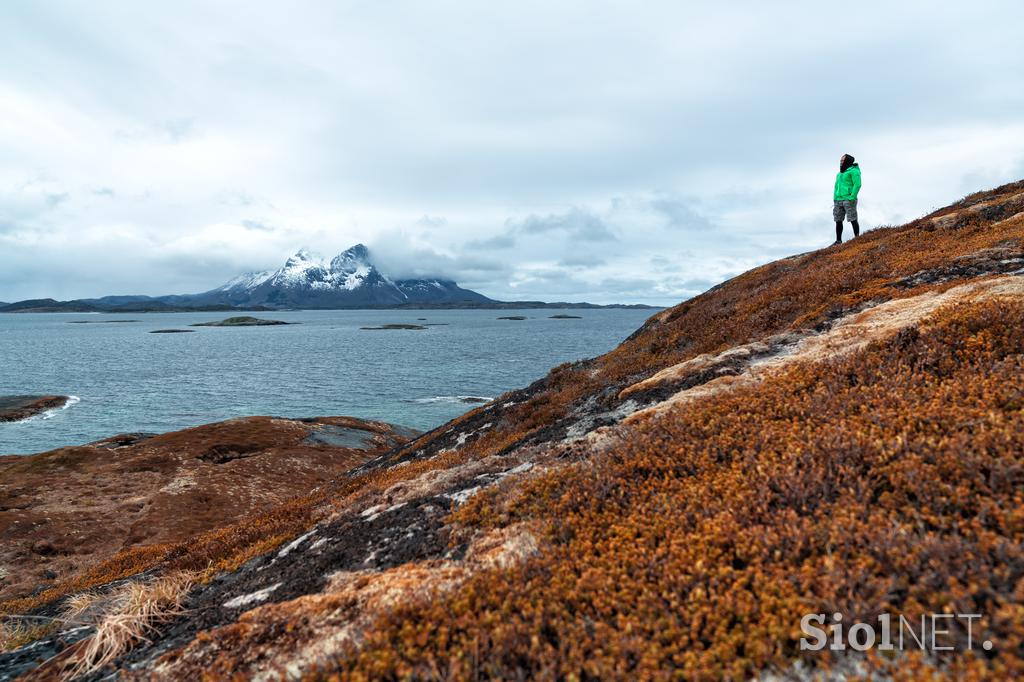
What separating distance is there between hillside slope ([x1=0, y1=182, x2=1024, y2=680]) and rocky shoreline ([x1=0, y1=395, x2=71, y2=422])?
8815cm

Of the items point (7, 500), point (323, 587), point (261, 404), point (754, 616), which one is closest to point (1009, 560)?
point (754, 616)

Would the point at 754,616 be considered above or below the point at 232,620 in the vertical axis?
above

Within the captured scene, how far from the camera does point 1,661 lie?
8594 millimetres

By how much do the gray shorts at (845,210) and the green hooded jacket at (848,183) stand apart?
30 centimetres

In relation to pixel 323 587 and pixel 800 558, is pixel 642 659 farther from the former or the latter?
pixel 323 587

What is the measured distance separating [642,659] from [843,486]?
3.98 m

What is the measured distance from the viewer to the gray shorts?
26.0 meters

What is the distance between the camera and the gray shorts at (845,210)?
2603cm

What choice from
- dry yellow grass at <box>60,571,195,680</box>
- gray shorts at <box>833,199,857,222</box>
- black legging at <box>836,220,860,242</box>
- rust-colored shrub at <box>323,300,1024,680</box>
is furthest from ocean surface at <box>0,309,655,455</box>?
rust-colored shrub at <box>323,300,1024,680</box>

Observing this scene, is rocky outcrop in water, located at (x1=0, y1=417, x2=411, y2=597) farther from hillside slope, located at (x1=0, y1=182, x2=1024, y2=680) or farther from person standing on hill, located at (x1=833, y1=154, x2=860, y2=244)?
person standing on hill, located at (x1=833, y1=154, x2=860, y2=244)

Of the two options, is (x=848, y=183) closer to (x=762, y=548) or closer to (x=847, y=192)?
(x=847, y=192)

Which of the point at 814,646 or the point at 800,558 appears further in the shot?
the point at 800,558

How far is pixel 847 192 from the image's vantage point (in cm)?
2573

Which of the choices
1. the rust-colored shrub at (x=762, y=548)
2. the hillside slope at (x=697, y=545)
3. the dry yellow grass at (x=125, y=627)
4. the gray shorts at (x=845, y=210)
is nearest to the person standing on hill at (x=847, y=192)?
the gray shorts at (x=845, y=210)
